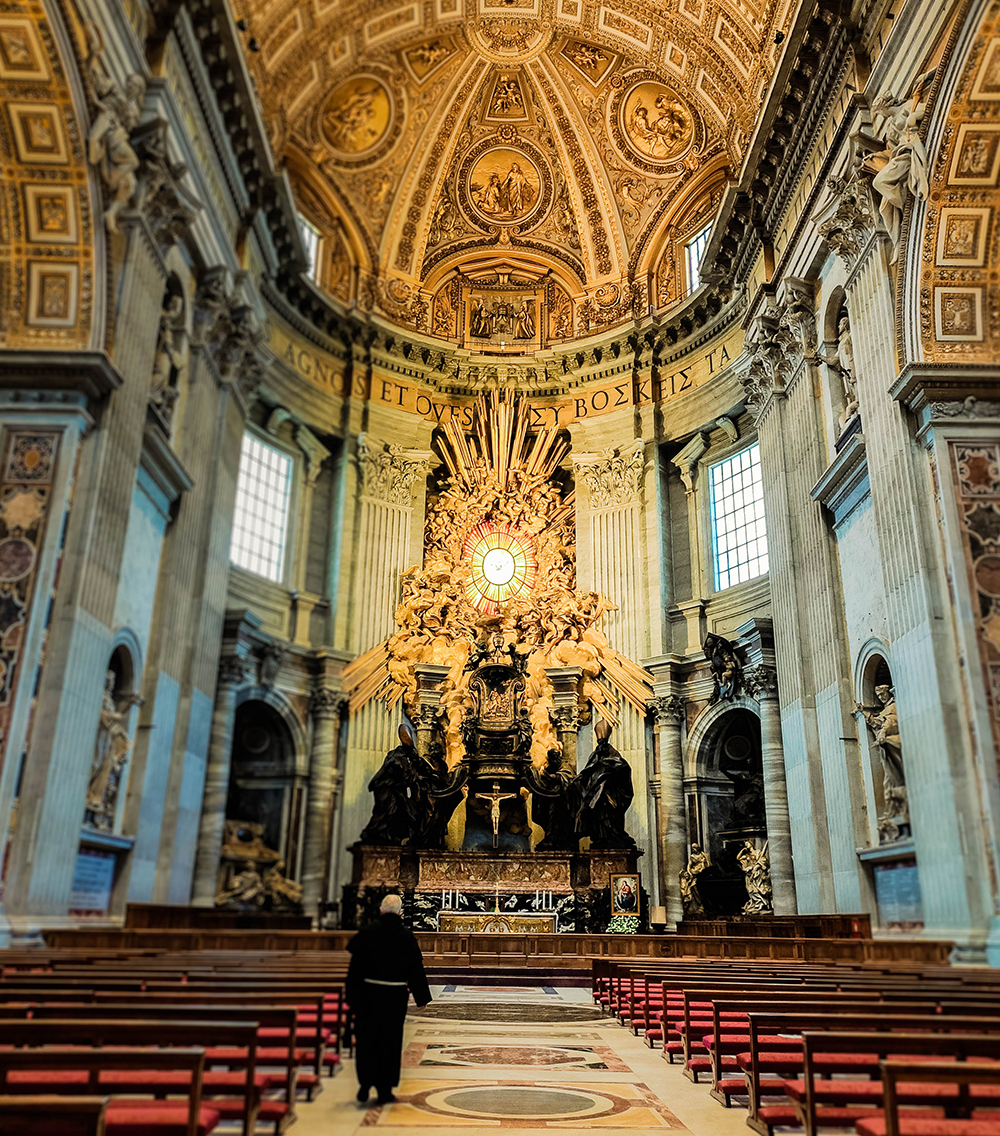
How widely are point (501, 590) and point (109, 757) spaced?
10634mm

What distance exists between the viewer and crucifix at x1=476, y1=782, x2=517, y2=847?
17.2m

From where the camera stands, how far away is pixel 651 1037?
248 inches

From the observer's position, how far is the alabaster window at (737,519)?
18484 mm

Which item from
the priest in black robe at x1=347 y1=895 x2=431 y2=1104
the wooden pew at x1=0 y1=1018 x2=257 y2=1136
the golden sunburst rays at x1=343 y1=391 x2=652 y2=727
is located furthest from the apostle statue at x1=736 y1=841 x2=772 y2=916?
the wooden pew at x1=0 y1=1018 x2=257 y2=1136

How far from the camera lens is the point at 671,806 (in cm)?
1809

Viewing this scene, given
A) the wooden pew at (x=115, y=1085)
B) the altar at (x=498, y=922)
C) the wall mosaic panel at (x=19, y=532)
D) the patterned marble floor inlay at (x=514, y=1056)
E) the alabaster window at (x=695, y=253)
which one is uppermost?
the alabaster window at (x=695, y=253)

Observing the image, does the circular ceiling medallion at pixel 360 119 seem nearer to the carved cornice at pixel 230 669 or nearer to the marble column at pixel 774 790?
the carved cornice at pixel 230 669

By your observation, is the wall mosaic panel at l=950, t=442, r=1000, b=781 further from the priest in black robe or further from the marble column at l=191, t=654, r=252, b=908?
the marble column at l=191, t=654, r=252, b=908

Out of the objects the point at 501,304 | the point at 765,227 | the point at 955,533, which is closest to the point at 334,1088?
the point at 955,533

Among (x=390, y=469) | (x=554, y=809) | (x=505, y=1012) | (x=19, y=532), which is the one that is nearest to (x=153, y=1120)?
(x=505, y=1012)

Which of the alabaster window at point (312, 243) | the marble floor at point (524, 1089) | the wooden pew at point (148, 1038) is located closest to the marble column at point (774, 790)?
the marble floor at point (524, 1089)

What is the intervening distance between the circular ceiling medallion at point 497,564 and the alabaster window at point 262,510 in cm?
396

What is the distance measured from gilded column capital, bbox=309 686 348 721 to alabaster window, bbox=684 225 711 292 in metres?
11.2

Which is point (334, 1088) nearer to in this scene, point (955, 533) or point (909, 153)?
point (955, 533)
